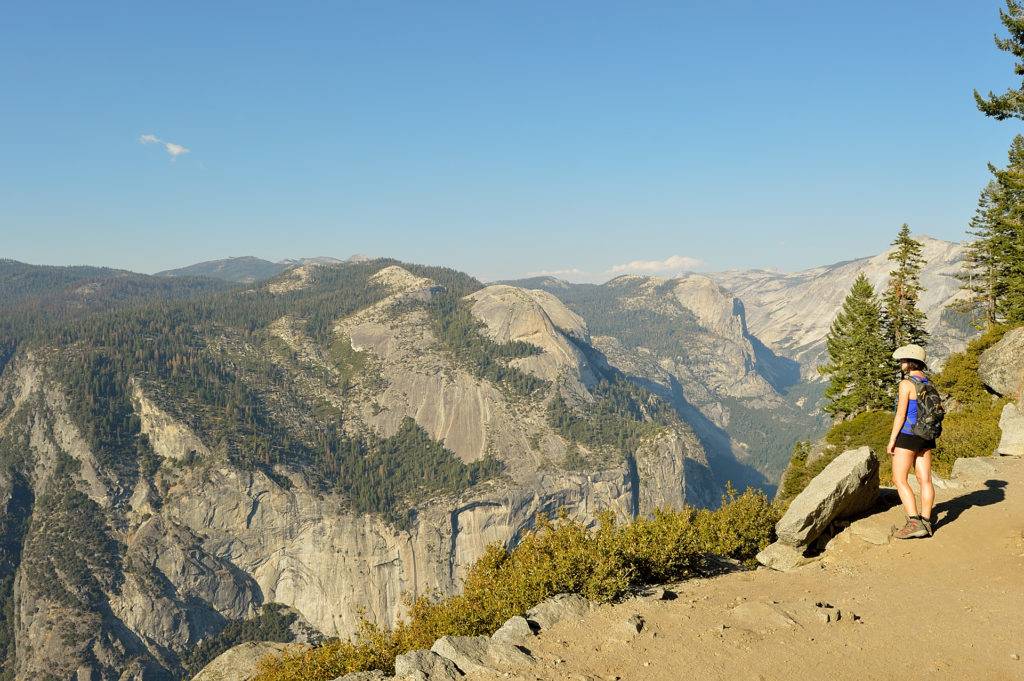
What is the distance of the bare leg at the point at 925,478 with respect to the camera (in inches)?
522

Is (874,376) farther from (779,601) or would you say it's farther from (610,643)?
(610,643)

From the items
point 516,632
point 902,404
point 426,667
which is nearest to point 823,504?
point 902,404

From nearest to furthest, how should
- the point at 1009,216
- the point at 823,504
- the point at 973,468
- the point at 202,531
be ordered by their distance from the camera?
the point at 823,504 < the point at 973,468 < the point at 1009,216 < the point at 202,531

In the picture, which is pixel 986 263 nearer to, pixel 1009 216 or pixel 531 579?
pixel 1009 216

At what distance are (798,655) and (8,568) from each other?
736 feet

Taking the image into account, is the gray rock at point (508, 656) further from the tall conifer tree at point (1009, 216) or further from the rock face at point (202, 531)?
the rock face at point (202, 531)

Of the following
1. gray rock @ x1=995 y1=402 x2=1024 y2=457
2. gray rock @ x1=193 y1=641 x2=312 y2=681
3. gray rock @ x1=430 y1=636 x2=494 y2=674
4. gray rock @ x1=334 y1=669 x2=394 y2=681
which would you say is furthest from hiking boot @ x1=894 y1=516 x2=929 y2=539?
gray rock @ x1=193 y1=641 x2=312 y2=681

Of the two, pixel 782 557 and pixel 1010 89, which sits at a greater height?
pixel 1010 89

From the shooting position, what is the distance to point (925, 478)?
13.4m

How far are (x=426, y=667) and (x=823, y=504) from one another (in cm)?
1158

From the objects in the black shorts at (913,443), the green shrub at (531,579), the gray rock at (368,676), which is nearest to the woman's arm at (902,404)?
the black shorts at (913,443)

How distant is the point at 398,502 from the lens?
180375 mm

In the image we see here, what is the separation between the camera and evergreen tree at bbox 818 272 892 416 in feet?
155

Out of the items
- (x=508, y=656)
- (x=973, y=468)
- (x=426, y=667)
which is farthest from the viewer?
(x=973, y=468)
